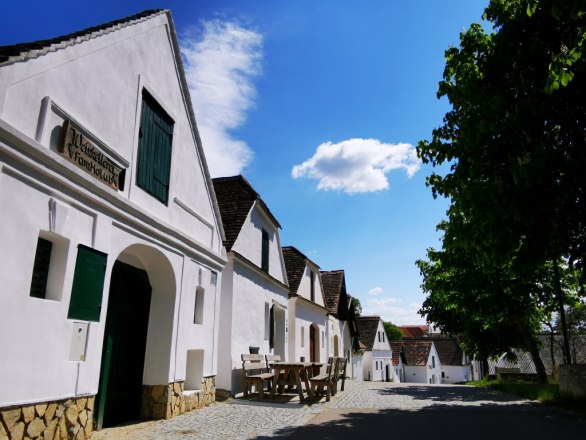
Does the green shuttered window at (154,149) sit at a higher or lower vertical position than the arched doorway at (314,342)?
higher

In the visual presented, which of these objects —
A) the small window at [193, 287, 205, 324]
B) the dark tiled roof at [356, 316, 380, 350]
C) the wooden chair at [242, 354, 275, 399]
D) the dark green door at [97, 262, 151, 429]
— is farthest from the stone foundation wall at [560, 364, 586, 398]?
the dark tiled roof at [356, 316, 380, 350]

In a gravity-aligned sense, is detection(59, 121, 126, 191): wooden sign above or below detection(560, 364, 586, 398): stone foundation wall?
above

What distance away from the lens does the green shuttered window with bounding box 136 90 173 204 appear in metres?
8.36

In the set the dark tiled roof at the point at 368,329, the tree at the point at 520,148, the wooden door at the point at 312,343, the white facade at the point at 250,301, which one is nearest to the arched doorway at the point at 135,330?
the white facade at the point at 250,301

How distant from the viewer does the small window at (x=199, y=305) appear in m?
10.5

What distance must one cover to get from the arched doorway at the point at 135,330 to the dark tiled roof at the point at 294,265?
421 inches

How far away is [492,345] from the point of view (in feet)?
95.7

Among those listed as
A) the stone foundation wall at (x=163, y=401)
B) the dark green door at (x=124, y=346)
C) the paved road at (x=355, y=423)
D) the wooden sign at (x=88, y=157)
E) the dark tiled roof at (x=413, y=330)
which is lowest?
the paved road at (x=355, y=423)

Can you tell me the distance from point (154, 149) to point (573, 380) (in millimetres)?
11765

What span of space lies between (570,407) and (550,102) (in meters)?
7.18

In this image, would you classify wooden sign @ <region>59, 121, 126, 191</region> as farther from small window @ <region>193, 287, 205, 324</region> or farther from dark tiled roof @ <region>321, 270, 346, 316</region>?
dark tiled roof @ <region>321, 270, 346, 316</region>

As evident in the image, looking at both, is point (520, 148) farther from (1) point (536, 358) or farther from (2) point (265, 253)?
(1) point (536, 358)

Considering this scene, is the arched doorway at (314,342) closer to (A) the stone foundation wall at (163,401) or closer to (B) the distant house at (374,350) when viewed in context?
(A) the stone foundation wall at (163,401)

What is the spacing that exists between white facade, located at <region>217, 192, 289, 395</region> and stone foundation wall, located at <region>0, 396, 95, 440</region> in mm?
5917
